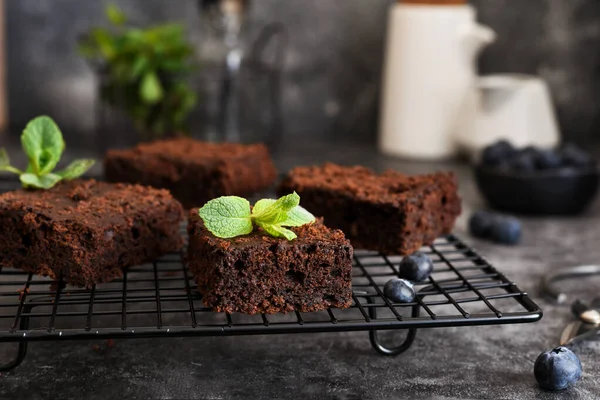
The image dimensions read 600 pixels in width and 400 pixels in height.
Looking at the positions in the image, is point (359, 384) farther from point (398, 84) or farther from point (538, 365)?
point (398, 84)

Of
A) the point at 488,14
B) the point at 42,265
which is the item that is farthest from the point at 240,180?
the point at 488,14

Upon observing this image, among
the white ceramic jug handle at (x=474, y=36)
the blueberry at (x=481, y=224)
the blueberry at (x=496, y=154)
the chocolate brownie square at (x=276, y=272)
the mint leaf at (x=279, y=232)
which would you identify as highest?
the white ceramic jug handle at (x=474, y=36)

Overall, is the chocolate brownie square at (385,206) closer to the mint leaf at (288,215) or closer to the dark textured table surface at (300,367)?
the dark textured table surface at (300,367)

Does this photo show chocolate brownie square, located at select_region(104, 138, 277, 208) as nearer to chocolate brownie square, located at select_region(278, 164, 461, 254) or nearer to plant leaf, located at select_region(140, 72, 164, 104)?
chocolate brownie square, located at select_region(278, 164, 461, 254)

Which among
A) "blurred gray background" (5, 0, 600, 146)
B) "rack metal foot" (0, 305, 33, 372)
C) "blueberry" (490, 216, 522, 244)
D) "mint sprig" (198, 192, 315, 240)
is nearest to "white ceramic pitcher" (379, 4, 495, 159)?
"blurred gray background" (5, 0, 600, 146)

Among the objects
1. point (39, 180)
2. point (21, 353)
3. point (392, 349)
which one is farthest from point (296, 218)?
point (39, 180)

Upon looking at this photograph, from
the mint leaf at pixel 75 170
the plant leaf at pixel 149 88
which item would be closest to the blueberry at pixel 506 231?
the mint leaf at pixel 75 170

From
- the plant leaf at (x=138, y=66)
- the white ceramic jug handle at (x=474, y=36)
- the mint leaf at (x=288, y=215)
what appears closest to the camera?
the mint leaf at (x=288, y=215)
